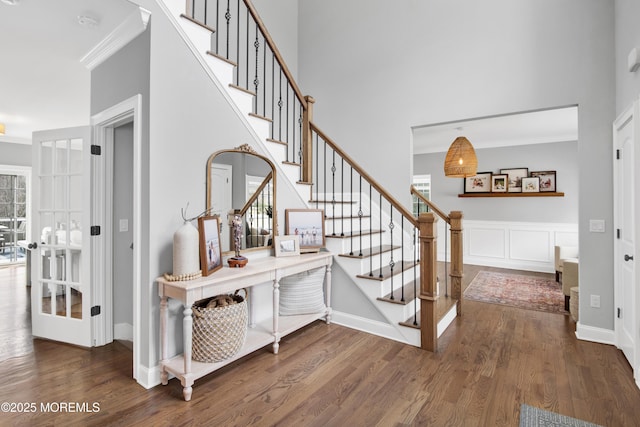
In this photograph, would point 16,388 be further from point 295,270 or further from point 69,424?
point 295,270

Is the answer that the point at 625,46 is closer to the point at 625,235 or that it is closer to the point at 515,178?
the point at 625,235

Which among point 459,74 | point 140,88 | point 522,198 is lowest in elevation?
point 522,198

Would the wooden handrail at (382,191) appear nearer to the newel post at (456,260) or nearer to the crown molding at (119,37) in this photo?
the newel post at (456,260)

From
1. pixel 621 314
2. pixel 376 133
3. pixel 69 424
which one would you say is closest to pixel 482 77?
pixel 376 133

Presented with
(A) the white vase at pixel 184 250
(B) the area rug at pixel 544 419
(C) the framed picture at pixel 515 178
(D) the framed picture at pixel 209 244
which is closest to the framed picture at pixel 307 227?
(D) the framed picture at pixel 209 244

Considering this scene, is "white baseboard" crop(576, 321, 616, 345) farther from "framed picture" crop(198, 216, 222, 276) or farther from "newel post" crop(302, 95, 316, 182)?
"framed picture" crop(198, 216, 222, 276)

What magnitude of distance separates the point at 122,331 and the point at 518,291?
4.97 metres

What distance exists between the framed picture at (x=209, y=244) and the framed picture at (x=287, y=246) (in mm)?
656

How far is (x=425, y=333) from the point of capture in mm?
2756

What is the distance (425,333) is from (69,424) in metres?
2.49

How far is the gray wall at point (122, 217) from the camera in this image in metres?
2.90

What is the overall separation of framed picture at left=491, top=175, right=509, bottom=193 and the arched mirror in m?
5.28

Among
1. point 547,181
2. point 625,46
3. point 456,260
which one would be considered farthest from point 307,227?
point 547,181

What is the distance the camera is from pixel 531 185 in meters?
6.25
